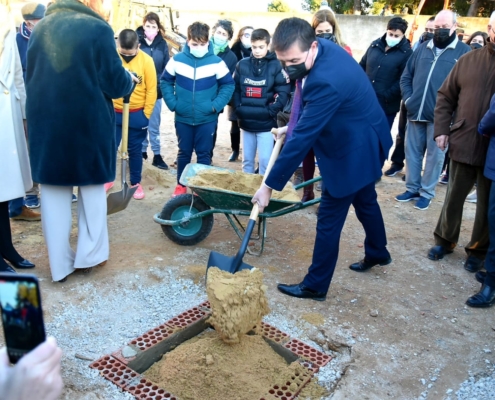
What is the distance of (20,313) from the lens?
0.97 metres

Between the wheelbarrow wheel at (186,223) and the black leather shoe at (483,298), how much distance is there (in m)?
2.25

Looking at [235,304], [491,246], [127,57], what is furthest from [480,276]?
[127,57]

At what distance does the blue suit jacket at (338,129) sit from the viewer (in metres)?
3.29

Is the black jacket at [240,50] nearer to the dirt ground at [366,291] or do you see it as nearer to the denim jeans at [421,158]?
the denim jeans at [421,158]

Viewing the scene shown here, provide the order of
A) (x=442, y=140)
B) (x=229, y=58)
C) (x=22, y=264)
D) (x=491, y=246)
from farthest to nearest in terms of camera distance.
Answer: (x=229, y=58)
(x=442, y=140)
(x=22, y=264)
(x=491, y=246)

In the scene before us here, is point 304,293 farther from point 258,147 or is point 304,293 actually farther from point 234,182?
point 258,147

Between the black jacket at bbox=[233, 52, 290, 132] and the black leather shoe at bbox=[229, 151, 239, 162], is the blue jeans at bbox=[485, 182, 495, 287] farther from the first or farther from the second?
the black leather shoe at bbox=[229, 151, 239, 162]

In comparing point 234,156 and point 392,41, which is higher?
point 392,41

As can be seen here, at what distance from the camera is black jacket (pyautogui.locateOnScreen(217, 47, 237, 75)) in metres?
6.61

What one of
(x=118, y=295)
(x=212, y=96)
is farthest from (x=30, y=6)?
(x=118, y=295)

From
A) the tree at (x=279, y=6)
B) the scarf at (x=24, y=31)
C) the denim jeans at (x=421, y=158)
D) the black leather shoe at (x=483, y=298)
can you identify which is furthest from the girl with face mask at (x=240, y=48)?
the tree at (x=279, y=6)

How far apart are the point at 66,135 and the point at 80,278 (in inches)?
44.8

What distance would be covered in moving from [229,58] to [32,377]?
6066mm

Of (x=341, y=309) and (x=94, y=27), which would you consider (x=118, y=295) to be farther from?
(x=94, y=27)
